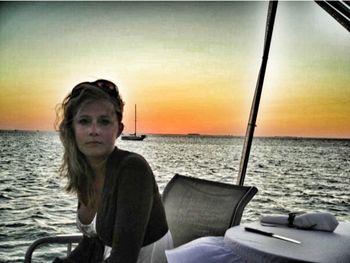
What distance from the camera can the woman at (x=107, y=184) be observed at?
1368 mm

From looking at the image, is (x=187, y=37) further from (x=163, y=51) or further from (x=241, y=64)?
(x=241, y=64)

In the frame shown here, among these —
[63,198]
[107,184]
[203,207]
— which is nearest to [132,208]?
[107,184]

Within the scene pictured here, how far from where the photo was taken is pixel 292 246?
5.02 feet

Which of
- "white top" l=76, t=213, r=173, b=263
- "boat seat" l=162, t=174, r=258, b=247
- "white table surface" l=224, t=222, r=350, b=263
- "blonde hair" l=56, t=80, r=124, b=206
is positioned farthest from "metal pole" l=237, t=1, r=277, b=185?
"blonde hair" l=56, t=80, r=124, b=206

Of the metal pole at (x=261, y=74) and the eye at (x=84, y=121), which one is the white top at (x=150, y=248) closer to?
→ the eye at (x=84, y=121)

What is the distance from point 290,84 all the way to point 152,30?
1324 cm

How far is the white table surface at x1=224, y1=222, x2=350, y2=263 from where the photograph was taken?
4.69 ft

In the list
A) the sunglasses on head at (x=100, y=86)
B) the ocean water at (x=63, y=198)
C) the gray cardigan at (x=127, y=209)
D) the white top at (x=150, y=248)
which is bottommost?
the ocean water at (x=63, y=198)

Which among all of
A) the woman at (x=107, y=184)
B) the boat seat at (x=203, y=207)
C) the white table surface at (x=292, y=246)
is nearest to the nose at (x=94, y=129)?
the woman at (x=107, y=184)

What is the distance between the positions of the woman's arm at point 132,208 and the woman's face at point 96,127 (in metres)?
0.15

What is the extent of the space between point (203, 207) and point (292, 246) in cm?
68

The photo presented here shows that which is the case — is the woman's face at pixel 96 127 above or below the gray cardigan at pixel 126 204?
above

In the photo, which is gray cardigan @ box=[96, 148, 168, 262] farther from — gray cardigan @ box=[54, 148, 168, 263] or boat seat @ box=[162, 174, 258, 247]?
boat seat @ box=[162, 174, 258, 247]

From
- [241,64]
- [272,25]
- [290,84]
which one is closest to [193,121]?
[241,64]
